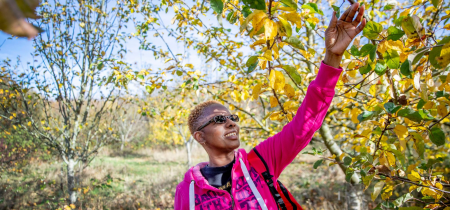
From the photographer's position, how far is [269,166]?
54.5 inches

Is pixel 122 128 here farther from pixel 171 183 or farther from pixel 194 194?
pixel 194 194

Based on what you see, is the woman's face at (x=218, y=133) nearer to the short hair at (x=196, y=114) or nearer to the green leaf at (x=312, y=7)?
the short hair at (x=196, y=114)

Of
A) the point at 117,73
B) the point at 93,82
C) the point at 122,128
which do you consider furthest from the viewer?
the point at 122,128

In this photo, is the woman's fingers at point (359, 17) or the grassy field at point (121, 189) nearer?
the woman's fingers at point (359, 17)

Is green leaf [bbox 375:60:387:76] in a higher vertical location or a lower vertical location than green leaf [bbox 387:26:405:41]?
lower

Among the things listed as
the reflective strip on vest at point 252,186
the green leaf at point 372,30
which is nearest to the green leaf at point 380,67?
the green leaf at point 372,30

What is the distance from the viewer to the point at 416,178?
4.02ft

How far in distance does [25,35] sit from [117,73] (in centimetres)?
232

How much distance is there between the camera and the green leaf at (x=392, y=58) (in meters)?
0.93

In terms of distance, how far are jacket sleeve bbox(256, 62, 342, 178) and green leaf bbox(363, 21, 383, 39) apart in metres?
0.17

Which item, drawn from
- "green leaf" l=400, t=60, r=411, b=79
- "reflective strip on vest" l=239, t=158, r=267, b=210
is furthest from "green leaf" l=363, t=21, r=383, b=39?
"reflective strip on vest" l=239, t=158, r=267, b=210

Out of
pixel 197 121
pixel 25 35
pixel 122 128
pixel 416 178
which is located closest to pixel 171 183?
pixel 197 121

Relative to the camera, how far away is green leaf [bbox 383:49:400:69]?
932 millimetres

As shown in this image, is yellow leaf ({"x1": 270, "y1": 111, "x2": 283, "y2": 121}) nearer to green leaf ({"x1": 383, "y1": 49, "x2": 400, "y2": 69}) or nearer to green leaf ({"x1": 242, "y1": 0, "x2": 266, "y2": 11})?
green leaf ({"x1": 383, "y1": 49, "x2": 400, "y2": 69})
